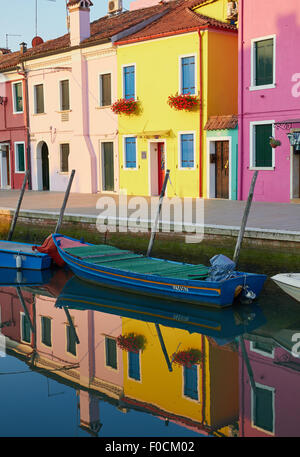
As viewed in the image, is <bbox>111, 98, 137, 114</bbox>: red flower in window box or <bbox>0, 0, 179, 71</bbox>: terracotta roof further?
<bbox>0, 0, 179, 71</bbox>: terracotta roof

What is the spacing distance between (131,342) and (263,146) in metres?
10.9

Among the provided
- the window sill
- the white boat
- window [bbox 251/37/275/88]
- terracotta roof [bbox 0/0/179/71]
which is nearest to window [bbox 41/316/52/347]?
the white boat

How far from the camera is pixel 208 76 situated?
2064cm

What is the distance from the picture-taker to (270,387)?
803 centimetres

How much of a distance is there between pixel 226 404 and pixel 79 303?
5.74m

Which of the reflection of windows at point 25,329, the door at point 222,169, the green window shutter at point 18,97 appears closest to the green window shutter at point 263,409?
the reflection of windows at point 25,329

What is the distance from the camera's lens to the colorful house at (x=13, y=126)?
2859 cm

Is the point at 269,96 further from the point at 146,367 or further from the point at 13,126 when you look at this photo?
the point at 13,126

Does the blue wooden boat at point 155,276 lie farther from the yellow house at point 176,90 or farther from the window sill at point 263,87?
the window sill at point 263,87

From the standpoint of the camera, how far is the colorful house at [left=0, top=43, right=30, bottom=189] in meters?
28.6

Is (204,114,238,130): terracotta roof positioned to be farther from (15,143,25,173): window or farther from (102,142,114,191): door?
(15,143,25,173): window

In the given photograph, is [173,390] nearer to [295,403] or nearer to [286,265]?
[295,403]

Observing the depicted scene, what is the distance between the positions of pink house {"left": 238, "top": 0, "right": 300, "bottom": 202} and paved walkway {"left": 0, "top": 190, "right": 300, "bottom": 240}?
3.25ft

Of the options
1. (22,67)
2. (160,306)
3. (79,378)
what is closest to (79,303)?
(160,306)
